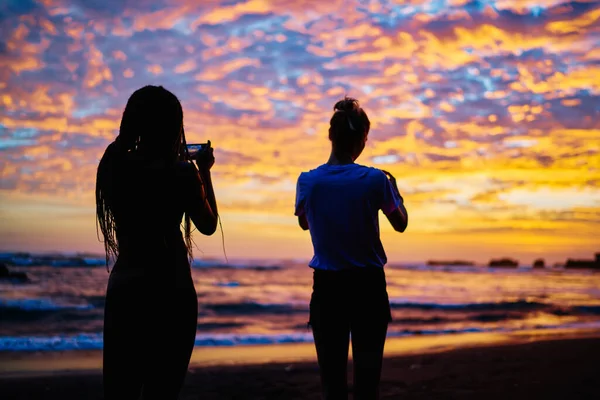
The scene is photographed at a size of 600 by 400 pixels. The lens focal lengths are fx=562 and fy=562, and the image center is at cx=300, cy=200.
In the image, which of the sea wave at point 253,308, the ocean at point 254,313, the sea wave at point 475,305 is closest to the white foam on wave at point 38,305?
the ocean at point 254,313

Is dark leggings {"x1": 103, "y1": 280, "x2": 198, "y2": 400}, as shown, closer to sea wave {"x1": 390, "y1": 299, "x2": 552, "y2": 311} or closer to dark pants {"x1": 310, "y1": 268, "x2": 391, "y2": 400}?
dark pants {"x1": 310, "y1": 268, "x2": 391, "y2": 400}

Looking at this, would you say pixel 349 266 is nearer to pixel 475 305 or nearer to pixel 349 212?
pixel 349 212

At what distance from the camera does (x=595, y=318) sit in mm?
13734

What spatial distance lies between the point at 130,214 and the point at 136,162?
193 mm

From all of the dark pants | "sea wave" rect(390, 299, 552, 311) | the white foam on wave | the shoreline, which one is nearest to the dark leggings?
the dark pants

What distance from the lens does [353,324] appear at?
254cm

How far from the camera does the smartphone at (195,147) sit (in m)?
2.28

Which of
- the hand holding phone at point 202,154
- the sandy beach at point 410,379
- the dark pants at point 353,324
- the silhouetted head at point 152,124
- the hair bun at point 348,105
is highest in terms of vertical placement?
the hair bun at point 348,105

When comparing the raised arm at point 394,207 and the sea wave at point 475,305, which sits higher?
the raised arm at point 394,207

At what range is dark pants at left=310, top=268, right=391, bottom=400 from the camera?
8.23 feet

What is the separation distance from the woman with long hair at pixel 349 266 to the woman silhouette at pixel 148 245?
65 cm

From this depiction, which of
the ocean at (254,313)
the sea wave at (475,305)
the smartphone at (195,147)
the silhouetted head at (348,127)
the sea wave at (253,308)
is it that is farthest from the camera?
the sea wave at (475,305)

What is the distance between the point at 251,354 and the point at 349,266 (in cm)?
620

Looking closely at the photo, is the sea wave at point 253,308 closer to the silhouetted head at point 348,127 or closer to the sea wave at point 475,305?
the sea wave at point 475,305
